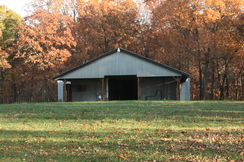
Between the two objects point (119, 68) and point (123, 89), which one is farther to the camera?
point (123, 89)

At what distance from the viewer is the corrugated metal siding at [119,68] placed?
1020 inches

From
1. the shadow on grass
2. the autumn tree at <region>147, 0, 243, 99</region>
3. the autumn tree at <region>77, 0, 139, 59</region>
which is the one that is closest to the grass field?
the shadow on grass

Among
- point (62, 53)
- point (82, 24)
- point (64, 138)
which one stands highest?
point (82, 24)

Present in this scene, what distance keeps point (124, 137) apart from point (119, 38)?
29.8 meters

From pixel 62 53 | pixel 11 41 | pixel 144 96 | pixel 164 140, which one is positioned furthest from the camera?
pixel 11 41

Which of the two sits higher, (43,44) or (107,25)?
(107,25)

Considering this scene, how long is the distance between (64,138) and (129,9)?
32623mm

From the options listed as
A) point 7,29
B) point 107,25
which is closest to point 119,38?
point 107,25

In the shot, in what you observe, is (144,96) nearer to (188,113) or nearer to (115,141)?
(188,113)

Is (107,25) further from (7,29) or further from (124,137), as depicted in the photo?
(124,137)

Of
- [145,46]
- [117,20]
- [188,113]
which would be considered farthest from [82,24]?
[188,113]

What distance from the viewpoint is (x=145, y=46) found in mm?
38281

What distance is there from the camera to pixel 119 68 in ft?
86.1

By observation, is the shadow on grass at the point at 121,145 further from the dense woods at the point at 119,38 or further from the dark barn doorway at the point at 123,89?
the dark barn doorway at the point at 123,89
